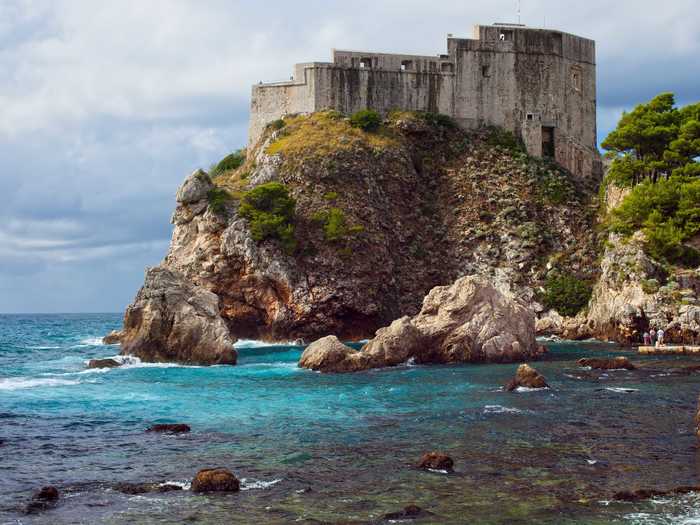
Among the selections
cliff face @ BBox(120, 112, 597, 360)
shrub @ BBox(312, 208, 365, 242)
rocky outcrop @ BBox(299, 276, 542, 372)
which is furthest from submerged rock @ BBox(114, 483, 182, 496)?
shrub @ BBox(312, 208, 365, 242)

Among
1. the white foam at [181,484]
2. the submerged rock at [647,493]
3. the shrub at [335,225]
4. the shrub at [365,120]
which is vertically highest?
the shrub at [365,120]

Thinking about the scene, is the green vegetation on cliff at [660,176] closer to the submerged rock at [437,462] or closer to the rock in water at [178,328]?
the rock in water at [178,328]

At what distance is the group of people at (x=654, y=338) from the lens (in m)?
45.2

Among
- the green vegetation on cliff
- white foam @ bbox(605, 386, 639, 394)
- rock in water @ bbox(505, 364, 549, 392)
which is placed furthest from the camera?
the green vegetation on cliff

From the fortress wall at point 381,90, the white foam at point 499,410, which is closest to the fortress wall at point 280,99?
the fortress wall at point 381,90

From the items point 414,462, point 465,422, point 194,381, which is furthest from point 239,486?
point 194,381

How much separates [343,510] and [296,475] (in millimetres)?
3075

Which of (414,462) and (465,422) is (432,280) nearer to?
(465,422)

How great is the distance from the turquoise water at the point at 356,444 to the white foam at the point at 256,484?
0.06 metres

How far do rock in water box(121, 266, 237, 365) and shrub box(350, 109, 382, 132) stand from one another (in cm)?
2681

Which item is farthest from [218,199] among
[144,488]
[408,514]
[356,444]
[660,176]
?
[408,514]

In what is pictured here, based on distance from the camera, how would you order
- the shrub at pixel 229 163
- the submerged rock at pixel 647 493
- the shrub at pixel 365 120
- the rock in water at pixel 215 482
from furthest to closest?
the shrub at pixel 229 163
the shrub at pixel 365 120
the rock in water at pixel 215 482
the submerged rock at pixel 647 493

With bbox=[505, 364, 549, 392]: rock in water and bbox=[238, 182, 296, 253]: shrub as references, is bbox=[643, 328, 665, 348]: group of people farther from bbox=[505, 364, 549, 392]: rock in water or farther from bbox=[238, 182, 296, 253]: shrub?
bbox=[238, 182, 296, 253]: shrub

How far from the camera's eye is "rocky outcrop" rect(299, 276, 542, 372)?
136 ft
